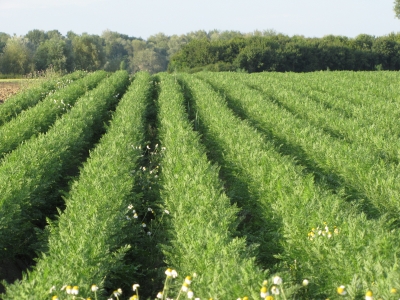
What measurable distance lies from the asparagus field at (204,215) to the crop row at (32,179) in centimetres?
3

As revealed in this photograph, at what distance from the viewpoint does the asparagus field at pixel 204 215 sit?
13.4ft

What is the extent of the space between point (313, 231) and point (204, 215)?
1291mm

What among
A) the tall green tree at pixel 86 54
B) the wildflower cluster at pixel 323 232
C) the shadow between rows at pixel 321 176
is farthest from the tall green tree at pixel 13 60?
the wildflower cluster at pixel 323 232

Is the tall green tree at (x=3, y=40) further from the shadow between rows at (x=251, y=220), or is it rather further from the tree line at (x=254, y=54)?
the shadow between rows at (x=251, y=220)

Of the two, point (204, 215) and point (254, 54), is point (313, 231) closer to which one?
point (204, 215)

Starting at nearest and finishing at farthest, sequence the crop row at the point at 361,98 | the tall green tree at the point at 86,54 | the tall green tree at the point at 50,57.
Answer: the crop row at the point at 361,98 < the tall green tree at the point at 50,57 < the tall green tree at the point at 86,54

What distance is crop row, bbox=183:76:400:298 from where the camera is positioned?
4086mm

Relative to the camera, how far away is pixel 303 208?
17.9 feet

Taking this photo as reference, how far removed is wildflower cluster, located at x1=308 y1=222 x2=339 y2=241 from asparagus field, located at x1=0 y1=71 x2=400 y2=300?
3cm

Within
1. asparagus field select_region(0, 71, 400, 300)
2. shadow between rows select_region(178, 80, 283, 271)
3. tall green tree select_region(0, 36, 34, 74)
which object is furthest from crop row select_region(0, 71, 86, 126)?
tall green tree select_region(0, 36, 34, 74)

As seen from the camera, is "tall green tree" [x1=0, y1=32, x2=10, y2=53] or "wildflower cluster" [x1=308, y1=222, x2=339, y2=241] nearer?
"wildflower cluster" [x1=308, y1=222, x2=339, y2=241]

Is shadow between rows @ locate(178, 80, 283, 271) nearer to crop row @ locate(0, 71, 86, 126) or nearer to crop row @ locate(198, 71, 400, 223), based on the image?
crop row @ locate(198, 71, 400, 223)

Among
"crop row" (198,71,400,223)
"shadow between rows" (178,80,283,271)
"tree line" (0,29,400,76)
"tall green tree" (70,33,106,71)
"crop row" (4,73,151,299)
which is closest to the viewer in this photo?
"crop row" (4,73,151,299)

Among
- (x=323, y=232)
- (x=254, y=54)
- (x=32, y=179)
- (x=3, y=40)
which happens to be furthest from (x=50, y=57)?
(x=323, y=232)
